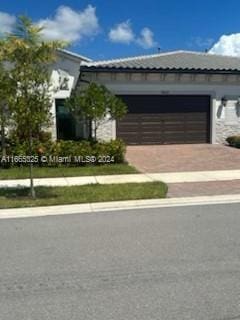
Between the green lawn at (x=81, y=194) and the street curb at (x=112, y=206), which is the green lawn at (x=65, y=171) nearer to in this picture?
the green lawn at (x=81, y=194)

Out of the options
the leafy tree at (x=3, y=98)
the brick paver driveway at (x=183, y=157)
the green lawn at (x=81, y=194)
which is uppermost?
the leafy tree at (x=3, y=98)

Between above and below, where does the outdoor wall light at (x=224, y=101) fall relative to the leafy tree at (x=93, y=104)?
above

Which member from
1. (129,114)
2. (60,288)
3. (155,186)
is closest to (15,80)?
(155,186)

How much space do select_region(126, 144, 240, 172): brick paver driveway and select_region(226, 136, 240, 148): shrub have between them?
0.52 meters

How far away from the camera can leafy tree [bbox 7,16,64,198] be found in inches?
341

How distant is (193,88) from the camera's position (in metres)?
19.7

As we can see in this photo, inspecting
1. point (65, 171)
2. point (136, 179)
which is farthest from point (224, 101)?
point (65, 171)

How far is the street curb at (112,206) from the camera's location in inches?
324

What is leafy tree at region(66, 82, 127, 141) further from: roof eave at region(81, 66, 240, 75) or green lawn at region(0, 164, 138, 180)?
roof eave at region(81, 66, 240, 75)

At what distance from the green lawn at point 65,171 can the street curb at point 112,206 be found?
150 inches

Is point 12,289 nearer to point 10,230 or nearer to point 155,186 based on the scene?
point 10,230

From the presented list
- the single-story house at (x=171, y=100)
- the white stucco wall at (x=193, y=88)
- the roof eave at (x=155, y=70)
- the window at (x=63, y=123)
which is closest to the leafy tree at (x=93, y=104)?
the roof eave at (x=155, y=70)

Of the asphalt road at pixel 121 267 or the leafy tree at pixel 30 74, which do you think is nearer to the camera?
the asphalt road at pixel 121 267

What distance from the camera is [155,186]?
10555 millimetres
